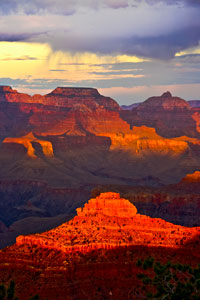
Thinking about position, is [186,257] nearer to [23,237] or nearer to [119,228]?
[119,228]

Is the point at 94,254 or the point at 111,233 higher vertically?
the point at 111,233

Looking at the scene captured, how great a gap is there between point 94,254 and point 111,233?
3555 mm

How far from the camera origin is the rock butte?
59344 millimetres

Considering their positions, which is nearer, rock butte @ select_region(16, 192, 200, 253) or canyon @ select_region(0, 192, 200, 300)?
canyon @ select_region(0, 192, 200, 300)

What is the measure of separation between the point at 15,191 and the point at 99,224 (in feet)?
449

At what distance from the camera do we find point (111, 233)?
2425 inches

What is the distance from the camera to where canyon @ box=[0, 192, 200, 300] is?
5500 centimetres

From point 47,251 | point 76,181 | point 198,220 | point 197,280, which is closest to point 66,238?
point 47,251

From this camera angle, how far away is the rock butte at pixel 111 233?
195ft

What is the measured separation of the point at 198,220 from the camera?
93750 mm

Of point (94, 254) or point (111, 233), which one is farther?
point (111, 233)

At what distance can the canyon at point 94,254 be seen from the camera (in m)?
55.0

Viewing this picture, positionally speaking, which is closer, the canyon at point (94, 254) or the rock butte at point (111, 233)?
the canyon at point (94, 254)

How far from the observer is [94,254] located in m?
58.7
